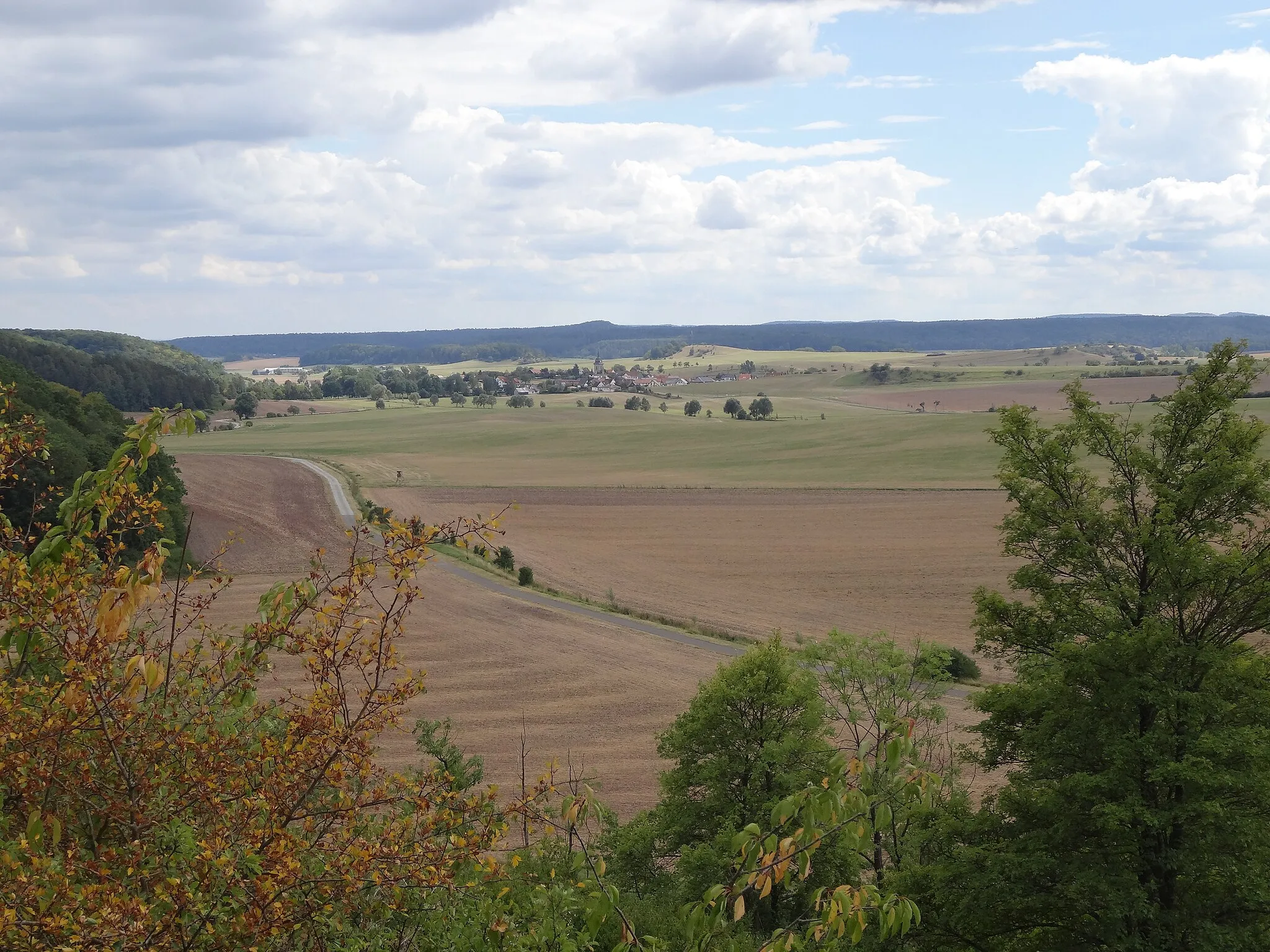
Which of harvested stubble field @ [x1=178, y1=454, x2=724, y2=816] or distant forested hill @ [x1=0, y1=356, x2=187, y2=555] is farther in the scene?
distant forested hill @ [x1=0, y1=356, x2=187, y2=555]

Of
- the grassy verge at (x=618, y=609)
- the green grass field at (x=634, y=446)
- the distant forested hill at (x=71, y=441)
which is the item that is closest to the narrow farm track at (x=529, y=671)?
the grassy verge at (x=618, y=609)

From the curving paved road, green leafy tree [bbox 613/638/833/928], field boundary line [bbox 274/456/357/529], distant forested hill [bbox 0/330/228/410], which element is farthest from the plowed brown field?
distant forested hill [bbox 0/330/228/410]

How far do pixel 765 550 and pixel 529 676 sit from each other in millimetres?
28798

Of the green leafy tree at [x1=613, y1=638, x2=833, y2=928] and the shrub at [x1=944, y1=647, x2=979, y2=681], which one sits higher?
the green leafy tree at [x1=613, y1=638, x2=833, y2=928]

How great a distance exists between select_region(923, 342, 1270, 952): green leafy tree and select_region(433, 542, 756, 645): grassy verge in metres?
28.3

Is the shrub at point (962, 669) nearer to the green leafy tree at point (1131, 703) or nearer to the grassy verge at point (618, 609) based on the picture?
the grassy verge at point (618, 609)

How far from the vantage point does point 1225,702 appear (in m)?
14.1

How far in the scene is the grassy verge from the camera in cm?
4694

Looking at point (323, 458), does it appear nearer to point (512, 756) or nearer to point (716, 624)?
point (716, 624)

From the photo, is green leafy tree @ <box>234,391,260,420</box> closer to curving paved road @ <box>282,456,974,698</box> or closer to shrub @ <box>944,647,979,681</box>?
curving paved road @ <box>282,456,974,698</box>

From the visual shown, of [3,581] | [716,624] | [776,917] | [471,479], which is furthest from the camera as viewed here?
[471,479]

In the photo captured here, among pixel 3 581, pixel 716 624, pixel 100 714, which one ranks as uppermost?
pixel 3 581

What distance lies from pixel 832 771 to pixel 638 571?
5760 centimetres

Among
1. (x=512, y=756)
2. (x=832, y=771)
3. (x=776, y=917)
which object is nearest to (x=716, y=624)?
(x=512, y=756)
